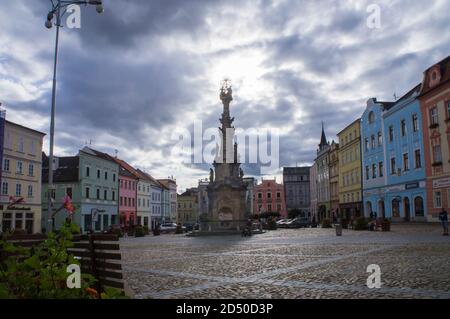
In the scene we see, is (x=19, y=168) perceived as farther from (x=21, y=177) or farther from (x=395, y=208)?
(x=395, y=208)

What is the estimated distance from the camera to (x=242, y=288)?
28.5ft

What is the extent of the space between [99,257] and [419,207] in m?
39.7

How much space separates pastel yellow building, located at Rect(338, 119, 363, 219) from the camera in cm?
5894

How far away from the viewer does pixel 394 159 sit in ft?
151

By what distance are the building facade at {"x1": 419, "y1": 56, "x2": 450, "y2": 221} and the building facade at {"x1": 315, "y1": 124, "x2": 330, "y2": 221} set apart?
1539 inches

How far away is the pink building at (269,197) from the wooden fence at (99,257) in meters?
118

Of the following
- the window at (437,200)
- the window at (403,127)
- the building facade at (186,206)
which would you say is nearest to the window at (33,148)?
the window at (403,127)

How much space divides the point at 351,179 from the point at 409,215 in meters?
19.8

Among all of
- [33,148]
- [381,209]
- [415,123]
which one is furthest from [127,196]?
[415,123]

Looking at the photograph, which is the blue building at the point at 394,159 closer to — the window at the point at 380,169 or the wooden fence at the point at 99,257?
the window at the point at 380,169

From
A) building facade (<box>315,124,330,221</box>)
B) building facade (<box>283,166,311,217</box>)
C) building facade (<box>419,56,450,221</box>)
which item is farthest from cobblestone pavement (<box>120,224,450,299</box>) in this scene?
building facade (<box>283,166,311,217</box>)

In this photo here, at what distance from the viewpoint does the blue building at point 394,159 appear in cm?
4062
